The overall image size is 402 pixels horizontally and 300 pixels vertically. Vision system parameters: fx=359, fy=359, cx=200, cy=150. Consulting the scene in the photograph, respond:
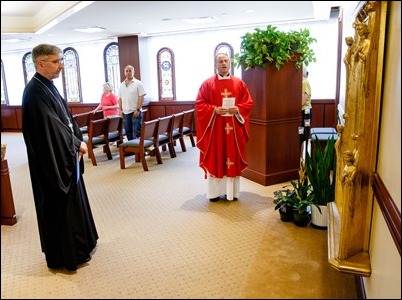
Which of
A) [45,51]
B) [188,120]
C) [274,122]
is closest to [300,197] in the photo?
[274,122]

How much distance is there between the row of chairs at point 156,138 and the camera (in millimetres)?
4941

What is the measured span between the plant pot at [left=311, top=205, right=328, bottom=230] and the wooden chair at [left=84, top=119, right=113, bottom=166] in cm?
348

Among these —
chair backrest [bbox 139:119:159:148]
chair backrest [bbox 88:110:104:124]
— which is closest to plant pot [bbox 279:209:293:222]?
chair backrest [bbox 139:119:159:148]

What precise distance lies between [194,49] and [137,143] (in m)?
3.36

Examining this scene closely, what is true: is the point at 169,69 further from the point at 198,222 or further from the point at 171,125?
the point at 198,222

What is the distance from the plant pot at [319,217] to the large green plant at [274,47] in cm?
161

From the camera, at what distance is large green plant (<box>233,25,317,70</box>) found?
3633mm

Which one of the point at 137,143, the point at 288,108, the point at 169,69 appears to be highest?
the point at 169,69

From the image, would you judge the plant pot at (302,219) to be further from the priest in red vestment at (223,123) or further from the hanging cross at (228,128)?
the hanging cross at (228,128)

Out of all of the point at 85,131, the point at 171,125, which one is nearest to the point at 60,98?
the point at 171,125

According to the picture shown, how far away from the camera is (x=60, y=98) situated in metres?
1.94

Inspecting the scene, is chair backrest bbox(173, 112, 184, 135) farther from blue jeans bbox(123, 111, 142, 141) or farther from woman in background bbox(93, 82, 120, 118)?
woman in background bbox(93, 82, 120, 118)

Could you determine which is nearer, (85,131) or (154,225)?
(154,225)

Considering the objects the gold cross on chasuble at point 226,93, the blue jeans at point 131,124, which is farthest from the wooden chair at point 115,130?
the gold cross on chasuble at point 226,93
